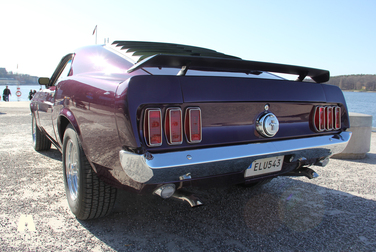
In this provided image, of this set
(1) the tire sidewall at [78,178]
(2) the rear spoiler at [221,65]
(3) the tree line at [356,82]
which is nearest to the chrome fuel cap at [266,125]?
(2) the rear spoiler at [221,65]

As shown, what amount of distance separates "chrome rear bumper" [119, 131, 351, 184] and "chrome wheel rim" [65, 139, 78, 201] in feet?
3.37

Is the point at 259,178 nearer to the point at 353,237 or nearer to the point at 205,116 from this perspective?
the point at 205,116

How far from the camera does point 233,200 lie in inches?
116

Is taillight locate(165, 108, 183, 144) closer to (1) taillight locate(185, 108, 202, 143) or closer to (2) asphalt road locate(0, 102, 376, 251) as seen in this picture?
(1) taillight locate(185, 108, 202, 143)

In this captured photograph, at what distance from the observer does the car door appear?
10.2 ft

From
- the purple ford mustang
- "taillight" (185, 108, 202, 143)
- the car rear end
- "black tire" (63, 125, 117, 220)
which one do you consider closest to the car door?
the purple ford mustang

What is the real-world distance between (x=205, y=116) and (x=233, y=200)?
1.40m

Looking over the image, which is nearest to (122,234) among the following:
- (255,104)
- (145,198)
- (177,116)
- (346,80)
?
(145,198)

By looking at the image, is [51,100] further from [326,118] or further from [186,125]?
[326,118]

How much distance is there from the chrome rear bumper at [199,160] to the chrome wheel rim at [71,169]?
1.03 m

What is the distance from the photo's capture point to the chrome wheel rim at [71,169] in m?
2.55

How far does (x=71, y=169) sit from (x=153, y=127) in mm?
1305

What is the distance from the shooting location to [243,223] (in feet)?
8.00

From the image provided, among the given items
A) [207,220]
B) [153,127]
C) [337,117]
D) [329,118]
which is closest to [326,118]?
[329,118]
